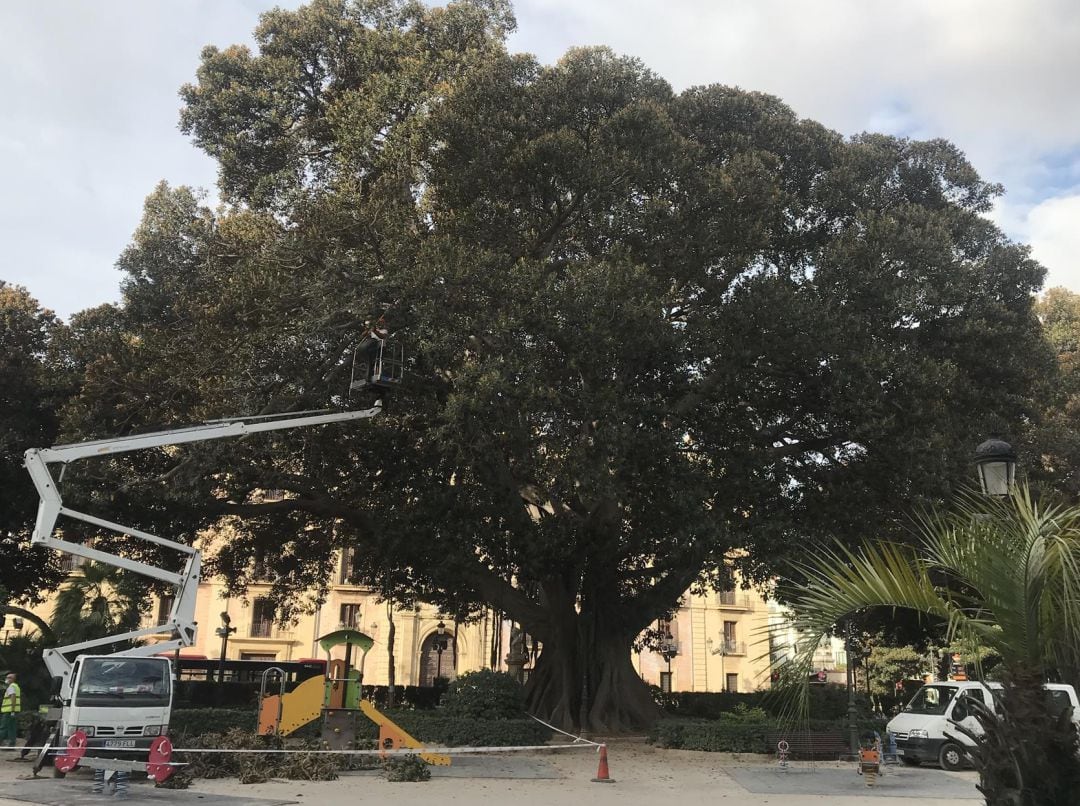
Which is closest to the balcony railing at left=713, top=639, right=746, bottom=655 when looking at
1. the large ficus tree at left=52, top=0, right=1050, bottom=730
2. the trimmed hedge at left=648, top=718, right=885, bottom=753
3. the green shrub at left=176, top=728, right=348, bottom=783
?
the large ficus tree at left=52, top=0, right=1050, bottom=730

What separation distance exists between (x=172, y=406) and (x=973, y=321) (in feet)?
56.6

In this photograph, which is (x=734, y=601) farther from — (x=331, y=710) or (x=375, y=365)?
(x=375, y=365)

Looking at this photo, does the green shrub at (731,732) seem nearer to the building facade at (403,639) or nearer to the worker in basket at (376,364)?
the worker in basket at (376,364)

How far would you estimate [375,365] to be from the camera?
13.8m

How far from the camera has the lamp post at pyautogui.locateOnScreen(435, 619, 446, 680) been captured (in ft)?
112

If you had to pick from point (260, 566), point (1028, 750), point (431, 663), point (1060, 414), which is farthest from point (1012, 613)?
point (431, 663)

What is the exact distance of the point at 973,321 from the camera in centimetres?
1888

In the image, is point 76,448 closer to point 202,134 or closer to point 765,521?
point 202,134

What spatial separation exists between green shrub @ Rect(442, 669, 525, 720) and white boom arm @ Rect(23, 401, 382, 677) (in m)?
6.96

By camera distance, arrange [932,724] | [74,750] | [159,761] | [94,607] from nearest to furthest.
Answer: [159,761], [74,750], [932,724], [94,607]

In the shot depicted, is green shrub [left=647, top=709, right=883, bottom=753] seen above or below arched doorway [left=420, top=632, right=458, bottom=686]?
below

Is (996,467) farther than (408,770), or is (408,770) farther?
(408,770)

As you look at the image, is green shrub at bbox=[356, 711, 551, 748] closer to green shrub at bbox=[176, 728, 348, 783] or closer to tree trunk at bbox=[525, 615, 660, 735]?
tree trunk at bbox=[525, 615, 660, 735]

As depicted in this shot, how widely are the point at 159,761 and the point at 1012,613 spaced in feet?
36.4
